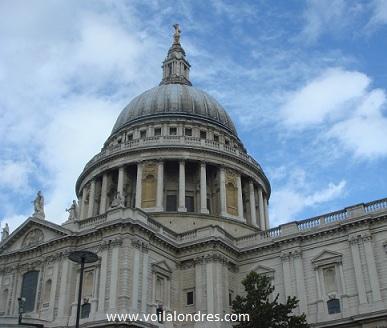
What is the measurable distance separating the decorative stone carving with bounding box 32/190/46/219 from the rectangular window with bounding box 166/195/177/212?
12.5m

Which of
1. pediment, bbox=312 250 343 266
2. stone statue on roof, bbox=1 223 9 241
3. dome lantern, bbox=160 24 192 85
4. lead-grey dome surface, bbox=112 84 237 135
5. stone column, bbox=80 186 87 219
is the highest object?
dome lantern, bbox=160 24 192 85

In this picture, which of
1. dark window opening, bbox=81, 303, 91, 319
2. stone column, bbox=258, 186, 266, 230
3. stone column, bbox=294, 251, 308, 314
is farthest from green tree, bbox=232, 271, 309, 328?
stone column, bbox=258, 186, 266, 230

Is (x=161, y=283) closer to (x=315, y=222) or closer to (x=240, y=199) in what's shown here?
(x=315, y=222)

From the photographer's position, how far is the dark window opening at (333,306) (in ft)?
126

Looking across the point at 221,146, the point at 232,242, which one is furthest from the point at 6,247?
the point at 221,146

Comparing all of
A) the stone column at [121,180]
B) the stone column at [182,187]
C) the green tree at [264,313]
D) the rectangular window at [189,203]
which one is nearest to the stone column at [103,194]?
the stone column at [121,180]

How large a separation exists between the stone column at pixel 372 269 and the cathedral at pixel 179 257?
7cm

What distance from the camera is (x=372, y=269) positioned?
37.8 metres

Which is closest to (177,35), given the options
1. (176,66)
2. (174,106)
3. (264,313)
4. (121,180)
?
(176,66)

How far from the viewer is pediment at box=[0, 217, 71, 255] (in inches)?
1668

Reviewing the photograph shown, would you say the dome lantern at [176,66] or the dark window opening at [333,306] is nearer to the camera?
the dark window opening at [333,306]

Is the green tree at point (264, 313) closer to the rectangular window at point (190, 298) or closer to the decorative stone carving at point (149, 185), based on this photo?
the rectangular window at point (190, 298)

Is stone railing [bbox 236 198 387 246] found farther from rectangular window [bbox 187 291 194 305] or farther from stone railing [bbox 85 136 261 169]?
stone railing [bbox 85 136 261 169]

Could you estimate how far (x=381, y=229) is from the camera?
128 feet
